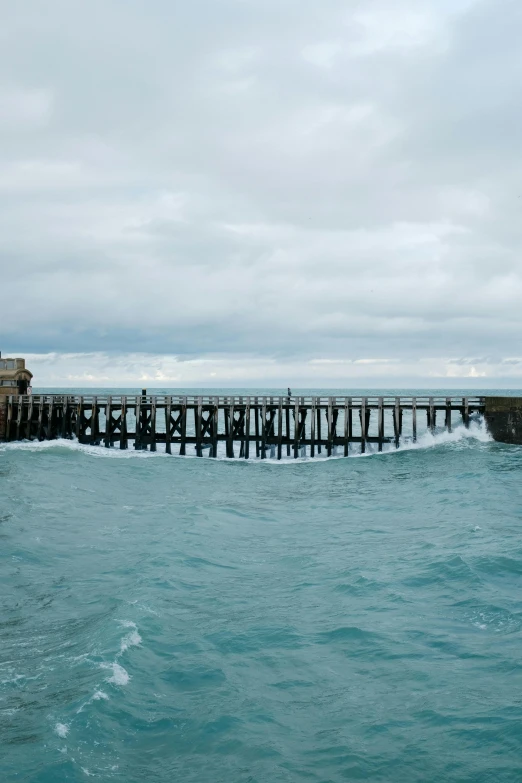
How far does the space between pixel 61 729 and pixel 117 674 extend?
1.55 meters

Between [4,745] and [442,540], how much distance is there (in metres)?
13.3

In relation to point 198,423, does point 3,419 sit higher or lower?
higher

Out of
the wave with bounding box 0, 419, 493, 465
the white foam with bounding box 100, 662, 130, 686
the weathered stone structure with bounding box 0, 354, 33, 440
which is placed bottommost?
the white foam with bounding box 100, 662, 130, 686

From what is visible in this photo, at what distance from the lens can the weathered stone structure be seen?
4425 centimetres

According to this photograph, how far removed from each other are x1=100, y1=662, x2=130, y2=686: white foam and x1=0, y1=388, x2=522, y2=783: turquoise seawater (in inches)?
1.3

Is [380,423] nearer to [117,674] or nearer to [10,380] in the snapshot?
[10,380]

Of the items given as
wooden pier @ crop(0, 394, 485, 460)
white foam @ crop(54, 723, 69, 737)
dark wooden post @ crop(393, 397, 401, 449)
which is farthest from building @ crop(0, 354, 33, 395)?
white foam @ crop(54, 723, 69, 737)

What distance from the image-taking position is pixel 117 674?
10031 millimetres

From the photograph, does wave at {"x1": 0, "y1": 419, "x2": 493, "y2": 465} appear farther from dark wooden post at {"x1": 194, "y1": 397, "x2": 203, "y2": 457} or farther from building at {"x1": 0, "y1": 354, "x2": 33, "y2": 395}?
building at {"x1": 0, "y1": 354, "x2": 33, "y2": 395}

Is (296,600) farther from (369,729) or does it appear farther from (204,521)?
(204,521)

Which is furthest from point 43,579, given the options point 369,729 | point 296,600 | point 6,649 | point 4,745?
point 369,729

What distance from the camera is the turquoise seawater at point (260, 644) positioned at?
8.09m

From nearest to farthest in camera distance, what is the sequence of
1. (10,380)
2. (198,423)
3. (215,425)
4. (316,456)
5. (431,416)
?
(431,416), (215,425), (198,423), (316,456), (10,380)

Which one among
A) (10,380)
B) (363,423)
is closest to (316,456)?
(363,423)
